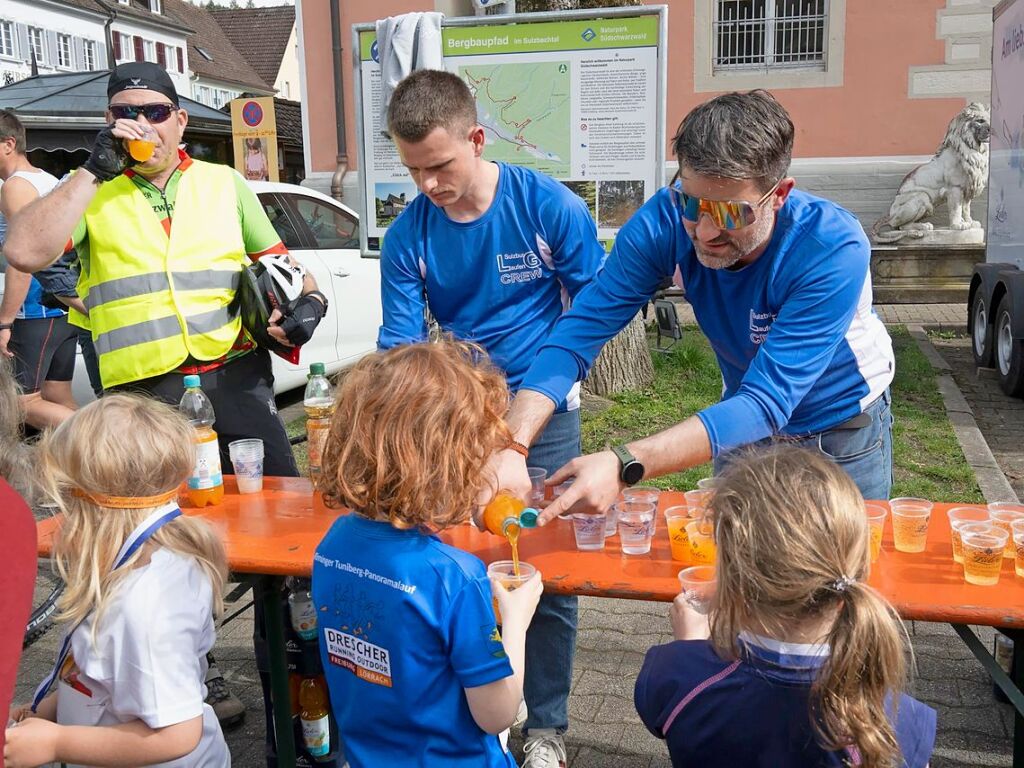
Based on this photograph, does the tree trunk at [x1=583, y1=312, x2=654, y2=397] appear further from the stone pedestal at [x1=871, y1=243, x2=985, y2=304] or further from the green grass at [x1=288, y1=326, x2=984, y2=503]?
the stone pedestal at [x1=871, y1=243, x2=985, y2=304]

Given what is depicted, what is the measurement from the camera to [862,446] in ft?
8.73

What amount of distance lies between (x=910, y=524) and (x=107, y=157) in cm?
257

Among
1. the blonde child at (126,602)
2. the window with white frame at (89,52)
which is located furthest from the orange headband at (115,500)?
the window with white frame at (89,52)

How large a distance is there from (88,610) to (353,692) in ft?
1.89

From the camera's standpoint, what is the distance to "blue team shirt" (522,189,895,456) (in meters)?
2.35

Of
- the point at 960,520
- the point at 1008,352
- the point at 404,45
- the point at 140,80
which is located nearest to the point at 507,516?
the point at 960,520

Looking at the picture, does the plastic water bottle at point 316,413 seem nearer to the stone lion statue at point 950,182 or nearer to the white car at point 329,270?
the white car at point 329,270

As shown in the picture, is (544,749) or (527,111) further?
(527,111)

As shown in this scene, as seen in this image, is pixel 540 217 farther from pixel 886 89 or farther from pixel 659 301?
pixel 886 89

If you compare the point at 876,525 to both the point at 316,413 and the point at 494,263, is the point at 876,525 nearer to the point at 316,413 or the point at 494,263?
the point at 494,263

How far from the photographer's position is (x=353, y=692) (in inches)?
72.6

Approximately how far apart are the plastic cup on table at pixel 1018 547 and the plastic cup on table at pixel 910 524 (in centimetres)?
18

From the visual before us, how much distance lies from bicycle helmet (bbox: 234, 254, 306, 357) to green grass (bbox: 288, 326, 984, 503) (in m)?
2.81

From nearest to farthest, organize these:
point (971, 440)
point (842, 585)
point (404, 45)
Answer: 1. point (842, 585)
2. point (404, 45)
3. point (971, 440)
